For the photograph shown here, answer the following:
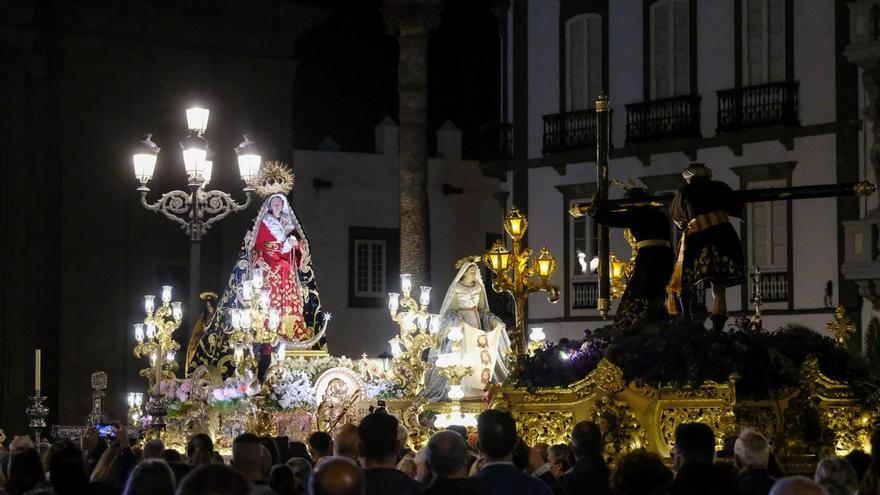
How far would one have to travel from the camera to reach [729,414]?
14352mm

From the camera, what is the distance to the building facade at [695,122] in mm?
34594

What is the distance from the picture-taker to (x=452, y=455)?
8586 millimetres

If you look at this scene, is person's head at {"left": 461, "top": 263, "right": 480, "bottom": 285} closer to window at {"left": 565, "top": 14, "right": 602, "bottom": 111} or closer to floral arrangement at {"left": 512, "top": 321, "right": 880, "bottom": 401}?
floral arrangement at {"left": 512, "top": 321, "right": 880, "bottom": 401}

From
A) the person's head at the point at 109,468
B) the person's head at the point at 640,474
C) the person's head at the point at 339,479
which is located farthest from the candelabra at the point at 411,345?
the person's head at the point at 339,479

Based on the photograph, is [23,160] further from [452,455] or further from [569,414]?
[452,455]

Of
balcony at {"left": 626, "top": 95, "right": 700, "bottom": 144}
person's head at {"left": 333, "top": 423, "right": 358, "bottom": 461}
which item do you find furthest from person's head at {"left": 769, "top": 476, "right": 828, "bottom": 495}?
balcony at {"left": 626, "top": 95, "right": 700, "bottom": 144}

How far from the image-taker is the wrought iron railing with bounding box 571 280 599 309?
38.9 meters

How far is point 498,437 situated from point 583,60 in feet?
104

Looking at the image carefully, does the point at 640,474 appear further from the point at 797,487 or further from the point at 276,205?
the point at 276,205

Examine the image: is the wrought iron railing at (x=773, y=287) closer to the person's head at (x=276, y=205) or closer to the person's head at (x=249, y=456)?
the person's head at (x=276, y=205)

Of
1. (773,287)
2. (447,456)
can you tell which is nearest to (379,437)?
(447,456)

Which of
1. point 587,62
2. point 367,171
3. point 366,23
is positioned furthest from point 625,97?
point 366,23

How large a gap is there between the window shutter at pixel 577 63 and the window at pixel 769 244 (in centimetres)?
530

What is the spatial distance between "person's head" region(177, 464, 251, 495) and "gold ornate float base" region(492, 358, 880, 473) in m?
8.08
